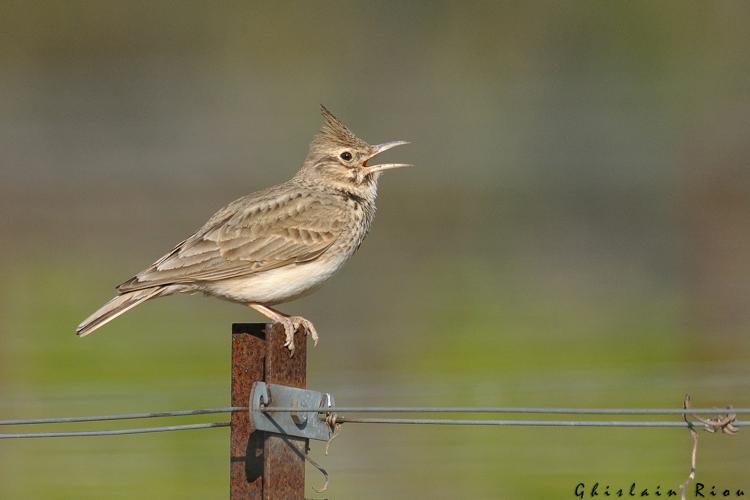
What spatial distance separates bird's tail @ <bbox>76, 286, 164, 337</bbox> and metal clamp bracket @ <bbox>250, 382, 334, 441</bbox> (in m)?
1.73

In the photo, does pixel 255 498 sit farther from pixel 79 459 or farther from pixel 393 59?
pixel 393 59

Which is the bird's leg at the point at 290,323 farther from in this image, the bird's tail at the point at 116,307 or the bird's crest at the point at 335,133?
the bird's crest at the point at 335,133

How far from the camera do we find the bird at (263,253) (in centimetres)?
748

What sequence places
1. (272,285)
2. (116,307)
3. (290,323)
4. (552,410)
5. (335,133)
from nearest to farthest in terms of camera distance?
(552,410), (290,323), (116,307), (272,285), (335,133)

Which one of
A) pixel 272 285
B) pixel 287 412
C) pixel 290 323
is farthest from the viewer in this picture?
pixel 272 285

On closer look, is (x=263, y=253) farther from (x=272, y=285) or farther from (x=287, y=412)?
(x=287, y=412)

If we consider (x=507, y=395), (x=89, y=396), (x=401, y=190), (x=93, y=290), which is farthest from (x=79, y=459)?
(x=401, y=190)

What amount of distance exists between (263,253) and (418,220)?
14.9 metres

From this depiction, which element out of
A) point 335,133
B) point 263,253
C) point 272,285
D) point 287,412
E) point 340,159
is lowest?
point 287,412

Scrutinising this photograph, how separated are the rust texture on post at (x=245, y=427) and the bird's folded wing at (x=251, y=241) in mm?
1721

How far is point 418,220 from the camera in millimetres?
22656

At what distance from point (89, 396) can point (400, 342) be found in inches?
159

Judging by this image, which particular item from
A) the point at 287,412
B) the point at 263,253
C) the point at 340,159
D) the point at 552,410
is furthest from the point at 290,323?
the point at 340,159

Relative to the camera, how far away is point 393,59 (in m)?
29.6
